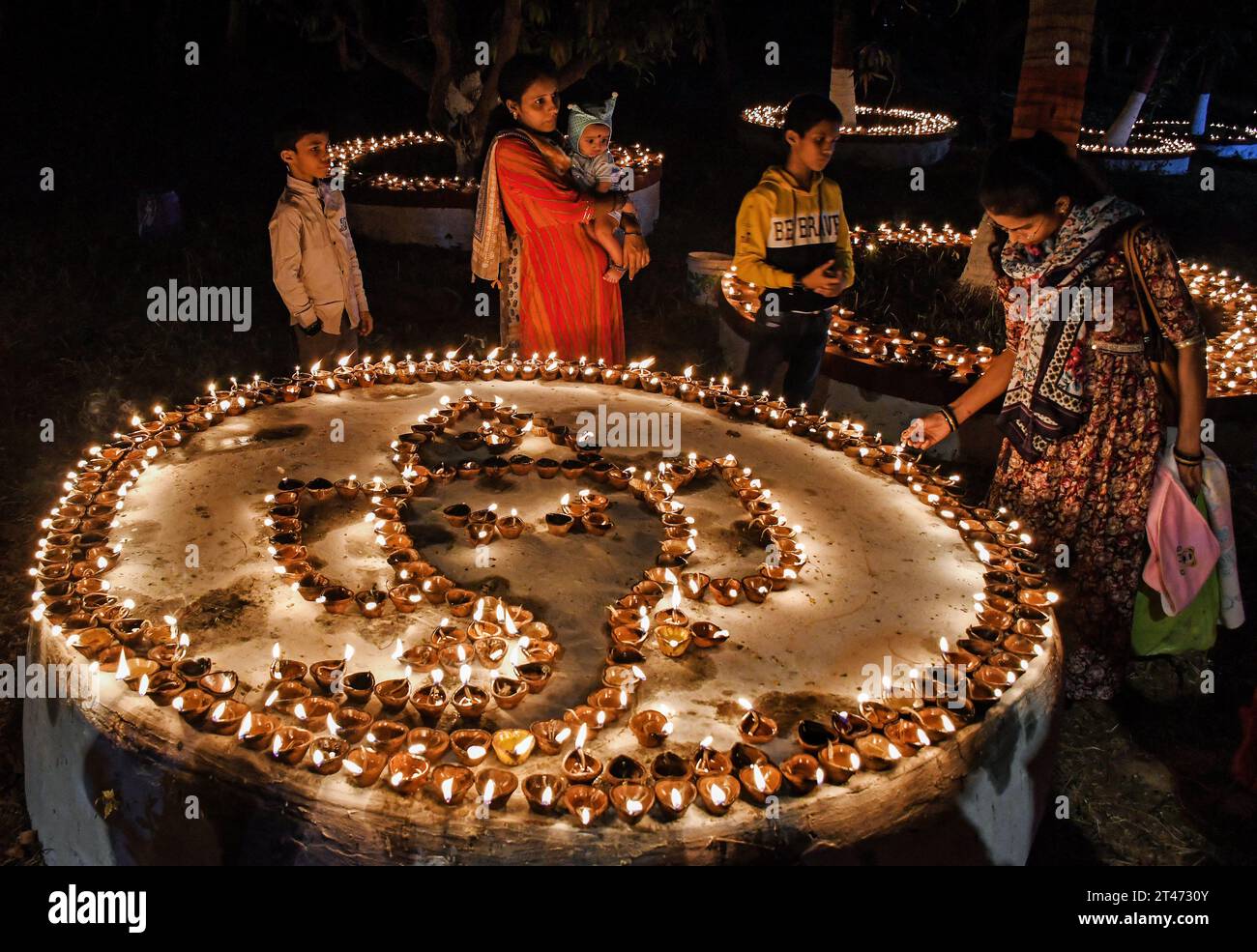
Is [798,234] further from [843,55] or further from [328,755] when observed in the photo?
[843,55]

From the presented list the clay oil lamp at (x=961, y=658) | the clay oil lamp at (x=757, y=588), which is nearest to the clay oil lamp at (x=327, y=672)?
the clay oil lamp at (x=757, y=588)

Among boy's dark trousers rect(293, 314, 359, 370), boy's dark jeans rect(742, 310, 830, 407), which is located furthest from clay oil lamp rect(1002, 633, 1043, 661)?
boy's dark trousers rect(293, 314, 359, 370)

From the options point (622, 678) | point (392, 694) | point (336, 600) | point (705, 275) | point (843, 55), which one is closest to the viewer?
point (392, 694)

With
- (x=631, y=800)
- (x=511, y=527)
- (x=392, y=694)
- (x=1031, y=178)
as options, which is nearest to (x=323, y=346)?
(x=511, y=527)

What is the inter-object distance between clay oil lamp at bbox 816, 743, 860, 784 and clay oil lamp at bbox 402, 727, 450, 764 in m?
1.04

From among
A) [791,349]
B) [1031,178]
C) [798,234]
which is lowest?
[791,349]

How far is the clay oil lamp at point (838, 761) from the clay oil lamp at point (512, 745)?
0.80 metres

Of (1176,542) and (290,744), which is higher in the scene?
(1176,542)

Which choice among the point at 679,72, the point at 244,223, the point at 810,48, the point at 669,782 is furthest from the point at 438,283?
the point at 810,48

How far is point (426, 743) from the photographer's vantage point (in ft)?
8.61

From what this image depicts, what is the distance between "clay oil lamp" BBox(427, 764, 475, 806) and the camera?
96.2 inches

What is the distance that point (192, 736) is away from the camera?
2631 mm

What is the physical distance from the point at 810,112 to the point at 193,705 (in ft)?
13.0
